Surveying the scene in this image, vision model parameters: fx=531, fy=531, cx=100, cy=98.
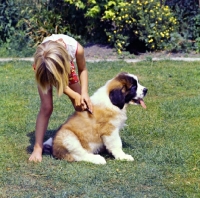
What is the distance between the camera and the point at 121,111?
18.8 feet

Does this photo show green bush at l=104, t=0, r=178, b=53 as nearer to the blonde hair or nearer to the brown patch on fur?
the brown patch on fur

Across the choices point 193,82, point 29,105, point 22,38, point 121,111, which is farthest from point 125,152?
point 22,38

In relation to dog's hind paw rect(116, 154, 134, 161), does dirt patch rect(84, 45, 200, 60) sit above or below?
below

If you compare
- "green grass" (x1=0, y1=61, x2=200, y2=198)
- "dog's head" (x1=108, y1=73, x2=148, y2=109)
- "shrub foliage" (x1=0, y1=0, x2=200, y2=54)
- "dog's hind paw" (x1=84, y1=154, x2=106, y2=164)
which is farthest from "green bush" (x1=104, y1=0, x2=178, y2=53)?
"dog's hind paw" (x1=84, y1=154, x2=106, y2=164)

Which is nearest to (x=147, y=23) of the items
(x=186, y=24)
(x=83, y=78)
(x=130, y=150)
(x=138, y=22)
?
(x=138, y=22)

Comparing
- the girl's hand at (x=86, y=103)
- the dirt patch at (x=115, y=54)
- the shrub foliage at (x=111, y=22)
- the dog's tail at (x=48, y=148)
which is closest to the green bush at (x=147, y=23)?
the shrub foliage at (x=111, y=22)

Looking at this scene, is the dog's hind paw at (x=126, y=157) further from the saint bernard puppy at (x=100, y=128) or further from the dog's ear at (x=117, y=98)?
the dog's ear at (x=117, y=98)

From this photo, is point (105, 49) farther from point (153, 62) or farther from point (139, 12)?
point (153, 62)

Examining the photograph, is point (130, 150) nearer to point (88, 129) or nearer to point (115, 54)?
point (88, 129)

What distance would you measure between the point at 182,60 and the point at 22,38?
4403 millimetres

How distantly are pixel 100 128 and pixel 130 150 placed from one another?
1.89 ft

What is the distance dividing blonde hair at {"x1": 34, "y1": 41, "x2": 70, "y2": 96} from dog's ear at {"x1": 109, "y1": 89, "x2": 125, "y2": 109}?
54 cm

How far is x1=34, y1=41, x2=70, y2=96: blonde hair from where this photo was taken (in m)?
5.36

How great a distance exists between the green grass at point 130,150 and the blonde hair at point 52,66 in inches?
33.7
